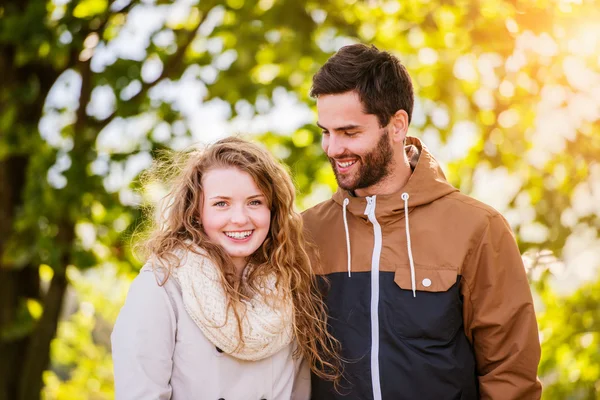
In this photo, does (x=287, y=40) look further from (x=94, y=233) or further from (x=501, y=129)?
(x=94, y=233)

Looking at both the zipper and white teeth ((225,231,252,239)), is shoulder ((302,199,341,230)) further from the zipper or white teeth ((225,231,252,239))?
white teeth ((225,231,252,239))

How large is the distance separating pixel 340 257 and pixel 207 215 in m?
0.50

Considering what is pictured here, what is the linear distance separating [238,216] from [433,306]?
706mm

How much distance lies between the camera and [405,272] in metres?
2.42

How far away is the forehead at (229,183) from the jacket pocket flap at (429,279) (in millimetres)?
559

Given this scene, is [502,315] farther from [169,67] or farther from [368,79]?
[169,67]

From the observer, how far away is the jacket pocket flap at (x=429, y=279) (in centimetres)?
238

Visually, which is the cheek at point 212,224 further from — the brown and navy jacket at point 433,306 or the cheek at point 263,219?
the brown and navy jacket at point 433,306

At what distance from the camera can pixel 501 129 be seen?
4.13 metres

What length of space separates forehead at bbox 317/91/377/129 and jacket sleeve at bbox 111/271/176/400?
83cm

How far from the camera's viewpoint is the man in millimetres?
2365

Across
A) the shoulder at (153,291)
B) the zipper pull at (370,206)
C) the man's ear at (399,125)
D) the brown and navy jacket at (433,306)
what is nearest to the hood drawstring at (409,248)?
the brown and navy jacket at (433,306)

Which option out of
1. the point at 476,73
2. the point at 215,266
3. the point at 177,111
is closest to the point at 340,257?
the point at 215,266

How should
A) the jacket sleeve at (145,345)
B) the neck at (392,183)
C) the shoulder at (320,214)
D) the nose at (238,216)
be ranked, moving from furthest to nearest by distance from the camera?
the shoulder at (320,214), the neck at (392,183), the nose at (238,216), the jacket sleeve at (145,345)
